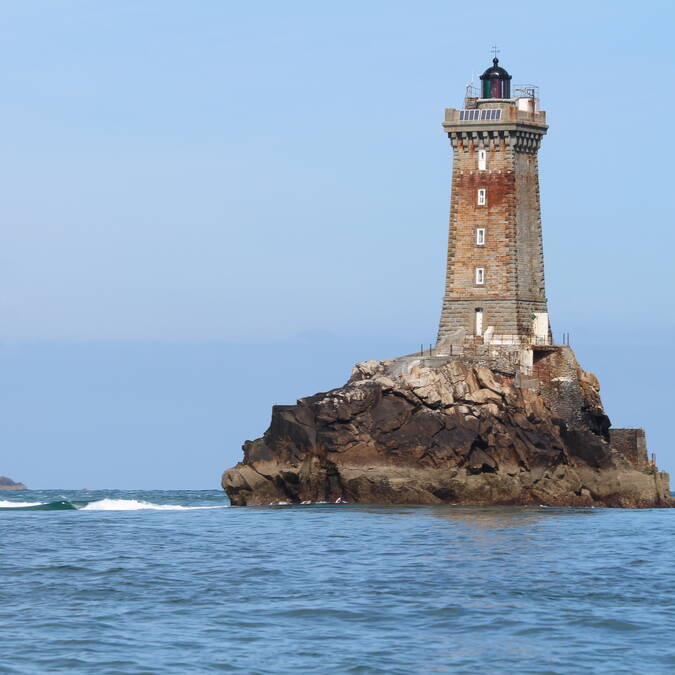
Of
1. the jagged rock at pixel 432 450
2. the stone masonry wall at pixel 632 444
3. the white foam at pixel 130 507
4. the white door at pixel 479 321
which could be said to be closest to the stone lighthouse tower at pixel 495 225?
the white door at pixel 479 321

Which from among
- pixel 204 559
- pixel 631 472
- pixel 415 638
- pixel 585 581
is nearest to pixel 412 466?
pixel 631 472

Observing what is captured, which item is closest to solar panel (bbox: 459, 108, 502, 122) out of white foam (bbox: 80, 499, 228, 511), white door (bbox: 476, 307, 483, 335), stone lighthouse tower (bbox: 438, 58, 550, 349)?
stone lighthouse tower (bbox: 438, 58, 550, 349)

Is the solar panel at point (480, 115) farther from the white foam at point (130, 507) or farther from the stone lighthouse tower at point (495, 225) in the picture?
Answer: the white foam at point (130, 507)

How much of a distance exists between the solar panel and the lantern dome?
4.73 feet

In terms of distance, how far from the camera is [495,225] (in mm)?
84562

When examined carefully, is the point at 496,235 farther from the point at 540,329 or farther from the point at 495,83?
the point at 495,83

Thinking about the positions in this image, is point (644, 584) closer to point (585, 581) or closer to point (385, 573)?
point (585, 581)

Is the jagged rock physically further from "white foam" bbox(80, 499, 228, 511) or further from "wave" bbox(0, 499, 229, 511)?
"wave" bbox(0, 499, 229, 511)

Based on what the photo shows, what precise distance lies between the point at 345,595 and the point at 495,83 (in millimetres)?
47292

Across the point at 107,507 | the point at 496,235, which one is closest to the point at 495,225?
the point at 496,235

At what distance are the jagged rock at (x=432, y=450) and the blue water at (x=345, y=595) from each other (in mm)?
6174

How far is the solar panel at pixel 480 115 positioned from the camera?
8475cm

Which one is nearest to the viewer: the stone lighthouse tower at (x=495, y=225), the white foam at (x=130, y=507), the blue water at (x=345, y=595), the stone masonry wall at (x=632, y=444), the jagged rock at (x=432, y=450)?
the blue water at (x=345, y=595)

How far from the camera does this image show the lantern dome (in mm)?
86062
